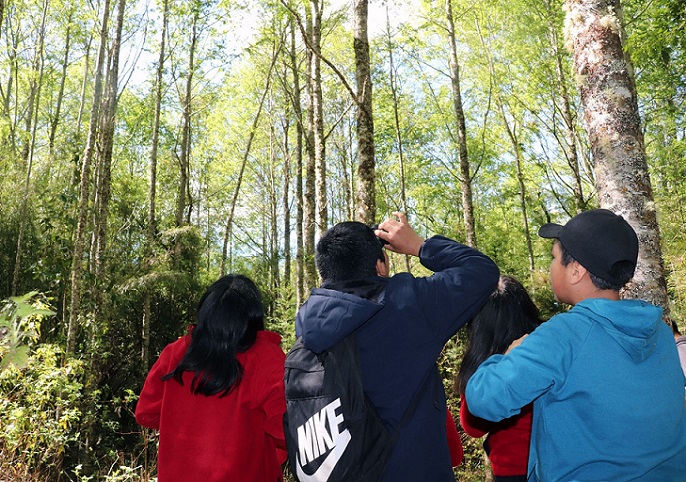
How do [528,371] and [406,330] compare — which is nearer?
[528,371]

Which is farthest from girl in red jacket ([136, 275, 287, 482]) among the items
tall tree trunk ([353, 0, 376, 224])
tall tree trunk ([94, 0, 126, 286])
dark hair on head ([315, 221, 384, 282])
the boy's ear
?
tall tree trunk ([94, 0, 126, 286])

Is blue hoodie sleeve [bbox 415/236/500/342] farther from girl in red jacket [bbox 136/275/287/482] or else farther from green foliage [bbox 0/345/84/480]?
green foliage [bbox 0/345/84/480]

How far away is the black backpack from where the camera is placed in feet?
6.00

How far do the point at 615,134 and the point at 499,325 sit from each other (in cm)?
134

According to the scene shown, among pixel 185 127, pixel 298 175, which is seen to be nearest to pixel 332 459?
pixel 185 127

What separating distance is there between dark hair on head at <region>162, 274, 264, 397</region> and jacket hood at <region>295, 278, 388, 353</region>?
1.81 feet

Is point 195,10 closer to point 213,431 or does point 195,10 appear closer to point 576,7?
point 576,7

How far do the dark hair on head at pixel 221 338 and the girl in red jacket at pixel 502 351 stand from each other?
107 cm

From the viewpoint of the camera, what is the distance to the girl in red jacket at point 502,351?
247 cm

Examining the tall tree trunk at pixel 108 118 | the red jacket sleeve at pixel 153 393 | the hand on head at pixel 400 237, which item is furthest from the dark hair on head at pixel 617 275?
the tall tree trunk at pixel 108 118

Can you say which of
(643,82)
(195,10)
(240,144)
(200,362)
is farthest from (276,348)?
(240,144)

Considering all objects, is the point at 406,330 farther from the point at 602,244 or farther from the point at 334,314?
the point at 602,244

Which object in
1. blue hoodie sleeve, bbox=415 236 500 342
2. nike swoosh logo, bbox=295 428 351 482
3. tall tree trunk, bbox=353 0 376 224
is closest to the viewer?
nike swoosh logo, bbox=295 428 351 482

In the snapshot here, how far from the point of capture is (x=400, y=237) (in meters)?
2.17
